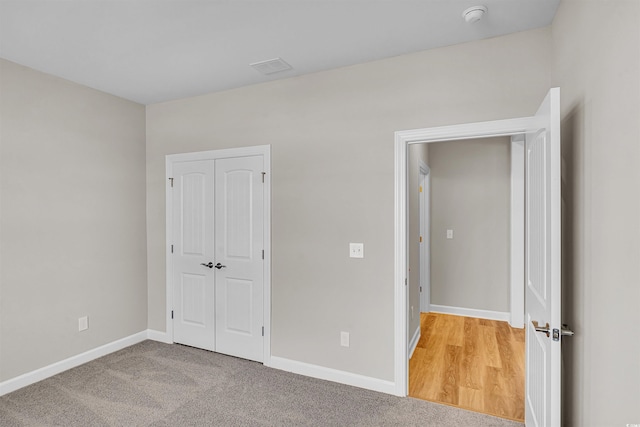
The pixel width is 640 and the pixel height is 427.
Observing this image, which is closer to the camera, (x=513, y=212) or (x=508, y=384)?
(x=508, y=384)

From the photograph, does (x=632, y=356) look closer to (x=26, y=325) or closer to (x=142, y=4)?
(x=142, y=4)

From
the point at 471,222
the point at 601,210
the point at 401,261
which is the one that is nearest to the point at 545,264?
the point at 601,210

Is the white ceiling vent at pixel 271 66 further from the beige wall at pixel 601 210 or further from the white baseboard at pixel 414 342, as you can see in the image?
the white baseboard at pixel 414 342

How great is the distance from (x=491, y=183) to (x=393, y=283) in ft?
9.02

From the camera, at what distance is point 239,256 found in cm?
346

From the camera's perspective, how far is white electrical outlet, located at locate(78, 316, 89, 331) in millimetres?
3322

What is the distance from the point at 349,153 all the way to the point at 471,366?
2259mm

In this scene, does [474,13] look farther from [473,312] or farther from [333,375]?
[473,312]

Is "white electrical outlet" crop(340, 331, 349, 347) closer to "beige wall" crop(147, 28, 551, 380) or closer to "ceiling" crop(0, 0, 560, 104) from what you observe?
"beige wall" crop(147, 28, 551, 380)

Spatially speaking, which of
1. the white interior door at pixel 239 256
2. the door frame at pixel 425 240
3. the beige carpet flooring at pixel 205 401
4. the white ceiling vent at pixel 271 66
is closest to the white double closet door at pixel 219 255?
the white interior door at pixel 239 256

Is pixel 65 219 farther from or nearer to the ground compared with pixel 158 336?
farther from the ground

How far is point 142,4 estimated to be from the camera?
203cm

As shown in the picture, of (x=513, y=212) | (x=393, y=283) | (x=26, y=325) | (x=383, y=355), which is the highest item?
(x=513, y=212)

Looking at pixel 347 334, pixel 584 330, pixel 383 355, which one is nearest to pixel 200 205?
pixel 347 334
